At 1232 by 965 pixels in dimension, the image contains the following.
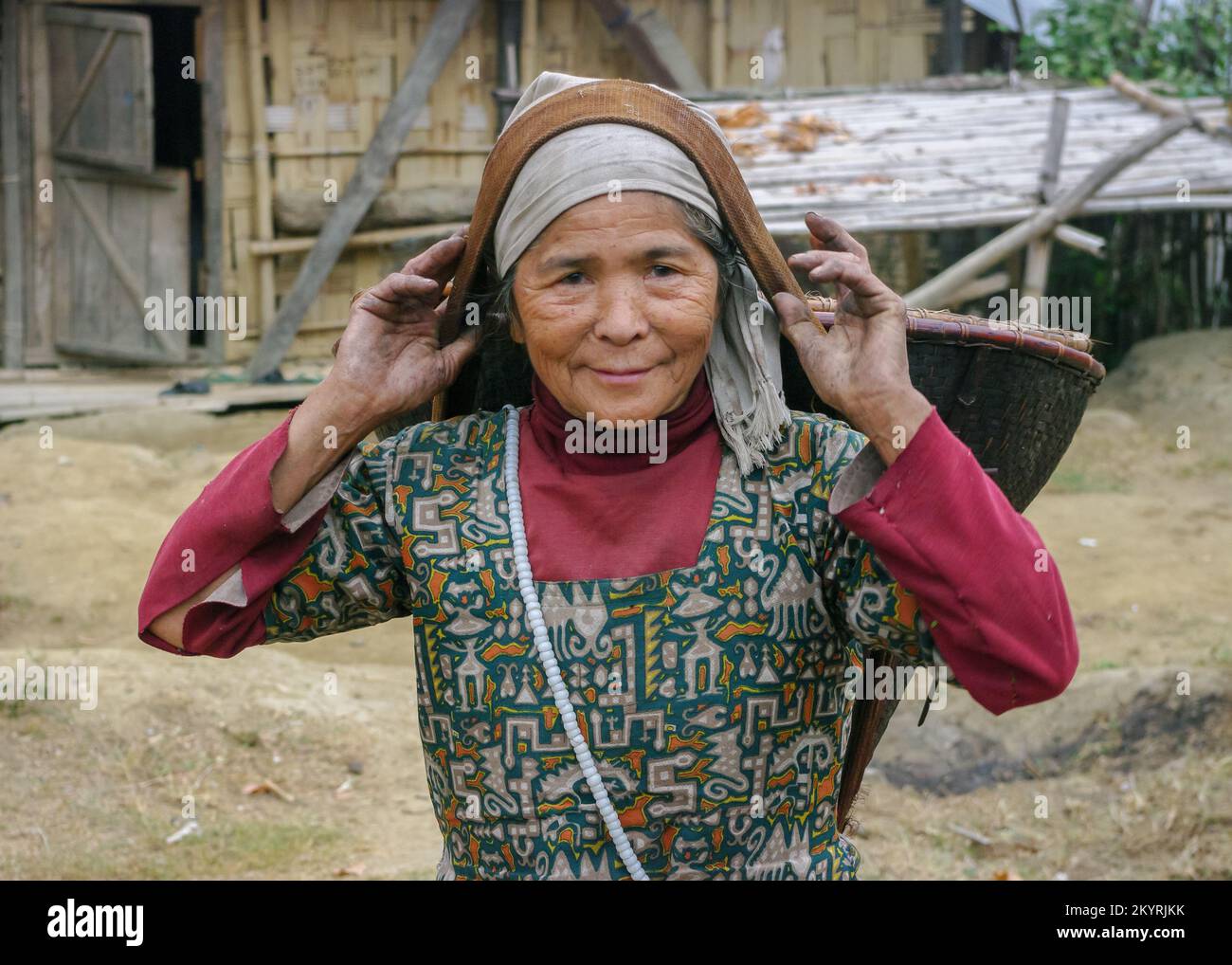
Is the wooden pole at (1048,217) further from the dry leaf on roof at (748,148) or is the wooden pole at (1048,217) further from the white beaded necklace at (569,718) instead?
the white beaded necklace at (569,718)

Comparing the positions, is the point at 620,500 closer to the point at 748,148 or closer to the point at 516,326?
the point at 516,326

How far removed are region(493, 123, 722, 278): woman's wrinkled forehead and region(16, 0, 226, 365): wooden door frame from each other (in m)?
9.16

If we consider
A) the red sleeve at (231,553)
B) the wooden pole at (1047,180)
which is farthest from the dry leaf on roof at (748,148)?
the red sleeve at (231,553)

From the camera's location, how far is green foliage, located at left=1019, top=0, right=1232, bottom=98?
11.5 m

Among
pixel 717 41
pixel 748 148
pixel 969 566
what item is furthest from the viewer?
pixel 717 41

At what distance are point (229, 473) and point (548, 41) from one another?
9.28 m

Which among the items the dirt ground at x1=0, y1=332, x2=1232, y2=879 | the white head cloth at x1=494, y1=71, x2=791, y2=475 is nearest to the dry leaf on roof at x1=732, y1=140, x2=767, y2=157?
the dirt ground at x1=0, y1=332, x2=1232, y2=879

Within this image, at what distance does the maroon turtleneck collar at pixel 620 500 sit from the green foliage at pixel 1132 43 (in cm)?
1041

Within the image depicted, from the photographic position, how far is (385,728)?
4977mm

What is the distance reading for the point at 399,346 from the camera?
2031 mm

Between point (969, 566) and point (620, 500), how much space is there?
0.49m

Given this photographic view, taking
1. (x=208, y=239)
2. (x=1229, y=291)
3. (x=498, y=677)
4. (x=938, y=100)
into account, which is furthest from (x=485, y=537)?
(x=1229, y=291)

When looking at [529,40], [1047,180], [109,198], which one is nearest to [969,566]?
[1047,180]

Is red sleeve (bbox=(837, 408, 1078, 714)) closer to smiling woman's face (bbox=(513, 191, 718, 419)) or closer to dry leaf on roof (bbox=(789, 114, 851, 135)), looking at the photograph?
smiling woman's face (bbox=(513, 191, 718, 419))
